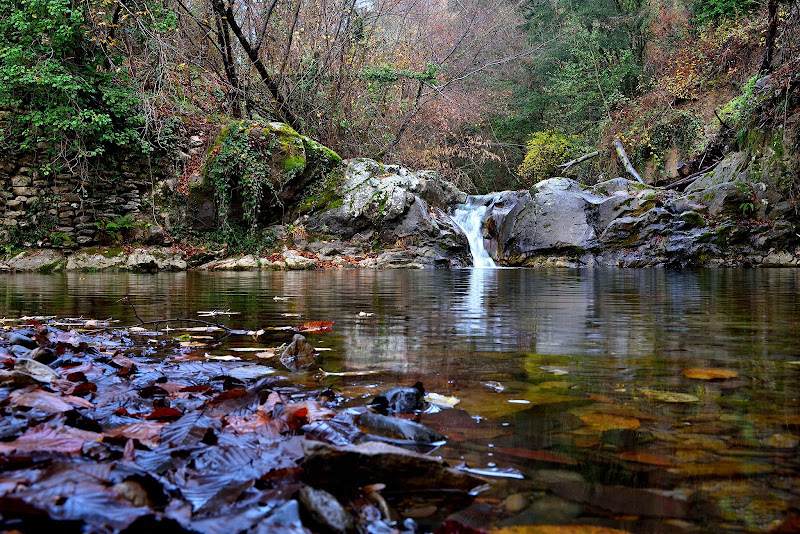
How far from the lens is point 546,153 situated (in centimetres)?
2509

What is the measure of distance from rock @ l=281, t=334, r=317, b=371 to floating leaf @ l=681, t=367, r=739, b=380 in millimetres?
1447

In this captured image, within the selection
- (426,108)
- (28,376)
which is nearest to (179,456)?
(28,376)

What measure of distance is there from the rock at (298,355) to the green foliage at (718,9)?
21.7 m

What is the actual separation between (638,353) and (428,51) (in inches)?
809

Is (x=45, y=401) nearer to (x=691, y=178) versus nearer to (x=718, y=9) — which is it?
(x=691, y=178)

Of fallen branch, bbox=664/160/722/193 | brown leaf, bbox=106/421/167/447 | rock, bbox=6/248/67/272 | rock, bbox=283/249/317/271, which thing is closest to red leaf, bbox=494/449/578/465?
brown leaf, bbox=106/421/167/447

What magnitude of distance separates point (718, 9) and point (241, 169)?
1801 centimetres

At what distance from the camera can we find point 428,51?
20641 millimetres

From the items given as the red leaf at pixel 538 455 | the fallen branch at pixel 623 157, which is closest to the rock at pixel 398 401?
the red leaf at pixel 538 455

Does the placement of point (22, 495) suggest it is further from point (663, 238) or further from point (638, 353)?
point (663, 238)

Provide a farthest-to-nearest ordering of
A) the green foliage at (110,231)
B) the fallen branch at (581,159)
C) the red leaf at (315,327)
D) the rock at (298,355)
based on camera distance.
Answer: the fallen branch at (581,159), the green foliage at (110,231), the red leaf at (315,327), the rock at (298,355)

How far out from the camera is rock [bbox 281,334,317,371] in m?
2.10

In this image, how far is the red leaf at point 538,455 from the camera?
1.10 metres

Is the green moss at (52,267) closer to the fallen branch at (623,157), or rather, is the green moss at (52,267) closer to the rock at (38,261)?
the rock at (38,261)
